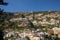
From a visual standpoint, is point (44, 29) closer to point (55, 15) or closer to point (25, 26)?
point (25, 26)

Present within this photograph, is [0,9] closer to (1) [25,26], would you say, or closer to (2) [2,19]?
(2) [2,19]

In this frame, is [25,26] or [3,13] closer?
[25,26]

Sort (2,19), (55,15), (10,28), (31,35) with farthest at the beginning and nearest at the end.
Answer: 1. (55,15)
2. (2,19)
3. (10,28)
4. (31,35)

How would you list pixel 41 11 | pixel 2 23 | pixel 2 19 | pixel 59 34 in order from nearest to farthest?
pixel 59 34 → pixel 2 23 → pixel 2 19 → pixel 41 11

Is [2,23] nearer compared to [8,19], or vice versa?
[2,23]

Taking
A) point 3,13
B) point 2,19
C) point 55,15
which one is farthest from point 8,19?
point 55,15

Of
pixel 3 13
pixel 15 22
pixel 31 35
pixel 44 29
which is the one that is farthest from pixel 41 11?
pixel 31 35

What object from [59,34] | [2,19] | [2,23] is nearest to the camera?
[59,34]

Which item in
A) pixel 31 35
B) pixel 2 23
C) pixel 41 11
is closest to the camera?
pixel 31 35

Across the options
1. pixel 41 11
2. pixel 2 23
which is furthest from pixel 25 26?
pixel 41 11
